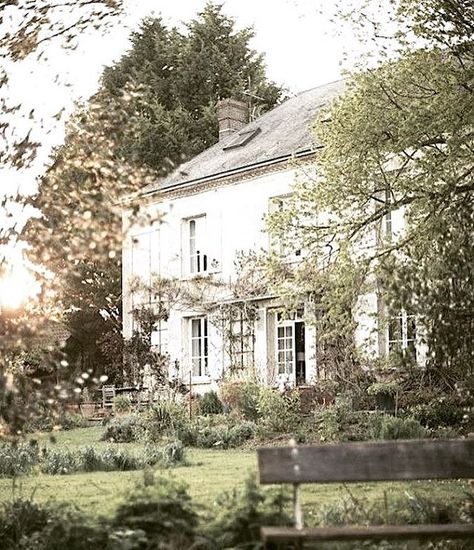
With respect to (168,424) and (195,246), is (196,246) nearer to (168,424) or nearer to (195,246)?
(195,246)

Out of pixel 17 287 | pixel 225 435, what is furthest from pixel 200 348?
pixel 17 287

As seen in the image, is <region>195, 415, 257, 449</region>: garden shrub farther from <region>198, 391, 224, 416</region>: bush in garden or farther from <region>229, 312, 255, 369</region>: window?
<region>229, 312, 255, 369</region>: window

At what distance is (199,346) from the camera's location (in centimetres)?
2778

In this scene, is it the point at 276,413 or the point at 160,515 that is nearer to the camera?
the point at 160,515

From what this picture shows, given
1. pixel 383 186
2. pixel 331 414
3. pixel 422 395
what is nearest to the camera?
pixel 383 186

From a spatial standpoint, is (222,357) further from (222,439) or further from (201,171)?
(222,439)

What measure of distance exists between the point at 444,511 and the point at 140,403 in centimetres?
1639

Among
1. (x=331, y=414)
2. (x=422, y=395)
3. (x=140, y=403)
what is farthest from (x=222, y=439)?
(x=140, y=403)

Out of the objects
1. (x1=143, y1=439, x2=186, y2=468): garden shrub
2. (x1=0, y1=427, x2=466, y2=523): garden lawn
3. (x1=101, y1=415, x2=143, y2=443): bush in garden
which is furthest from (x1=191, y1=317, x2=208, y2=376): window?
(x1=143, y1=439, x2=186, y2=468): garden shrub

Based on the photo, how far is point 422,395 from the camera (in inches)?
719

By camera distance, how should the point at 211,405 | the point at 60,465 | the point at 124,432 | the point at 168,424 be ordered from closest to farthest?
1. the point at 60,465
2. the point at 124,432
3. the point at 168,424
4. the point at 211,405

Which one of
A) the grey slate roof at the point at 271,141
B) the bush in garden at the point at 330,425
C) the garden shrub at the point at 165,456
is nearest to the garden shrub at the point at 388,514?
the garden shrub at the point at 165,456

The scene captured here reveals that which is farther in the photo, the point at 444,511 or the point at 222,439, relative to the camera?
the point at 222,439

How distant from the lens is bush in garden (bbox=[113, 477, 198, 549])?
6.69m
